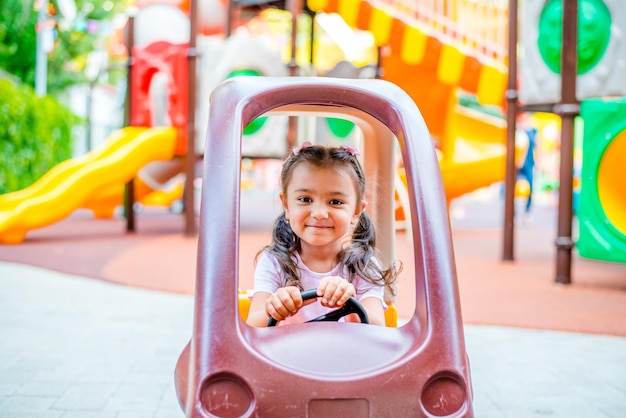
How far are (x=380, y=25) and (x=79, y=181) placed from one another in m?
4.23

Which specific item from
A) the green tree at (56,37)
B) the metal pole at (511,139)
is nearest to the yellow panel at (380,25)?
the metal pole at (511,139)

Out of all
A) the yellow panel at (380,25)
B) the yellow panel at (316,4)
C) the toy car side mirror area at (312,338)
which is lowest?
the toy car side mirror area at (312,338)

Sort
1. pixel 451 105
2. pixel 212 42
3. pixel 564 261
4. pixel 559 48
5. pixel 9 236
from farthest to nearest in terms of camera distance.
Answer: pixel 451 105, pixel 212 42, pixel 9 236, pixel 559 48, pixel 564 261

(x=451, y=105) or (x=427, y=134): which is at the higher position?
(x=451, y=105)

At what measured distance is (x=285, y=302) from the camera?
1789mm

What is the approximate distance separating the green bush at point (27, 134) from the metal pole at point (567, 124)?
775 centimetres

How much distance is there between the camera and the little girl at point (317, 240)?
2010mm

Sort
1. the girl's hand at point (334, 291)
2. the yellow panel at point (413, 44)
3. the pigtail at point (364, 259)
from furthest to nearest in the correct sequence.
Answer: the yellow panel at point (413, 44)
the pigtail at point (364, 259)
the girl's hand at point (334, 291)

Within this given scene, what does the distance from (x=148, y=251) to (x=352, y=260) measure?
4.97 meters

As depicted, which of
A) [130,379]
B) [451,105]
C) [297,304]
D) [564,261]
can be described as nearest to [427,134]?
[297,304]

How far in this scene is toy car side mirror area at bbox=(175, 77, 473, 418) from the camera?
5.15 ft

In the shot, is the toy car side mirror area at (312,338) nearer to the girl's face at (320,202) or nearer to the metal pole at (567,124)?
the girl's face at (320,202)

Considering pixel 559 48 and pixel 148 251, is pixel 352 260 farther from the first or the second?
pixel 148 251

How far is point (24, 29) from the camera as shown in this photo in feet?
55.5
